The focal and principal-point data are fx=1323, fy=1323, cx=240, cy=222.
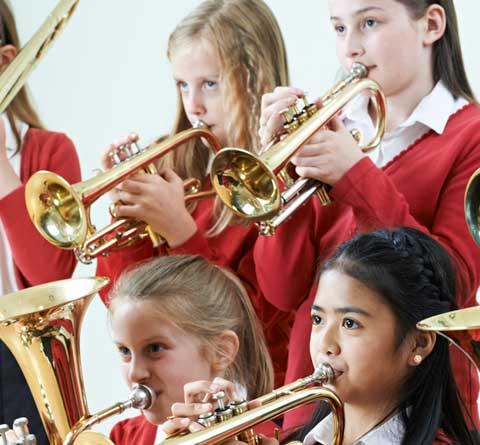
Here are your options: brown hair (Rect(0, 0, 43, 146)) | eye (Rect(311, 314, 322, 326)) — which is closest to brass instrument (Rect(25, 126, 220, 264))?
brown hair (Rect(0, 0, 43, 146))

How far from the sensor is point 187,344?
170cm

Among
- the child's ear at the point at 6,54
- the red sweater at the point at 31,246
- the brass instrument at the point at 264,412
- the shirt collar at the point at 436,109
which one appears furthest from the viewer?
the child's ear at the point at 6,54

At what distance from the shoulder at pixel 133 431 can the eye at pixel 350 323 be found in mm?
419

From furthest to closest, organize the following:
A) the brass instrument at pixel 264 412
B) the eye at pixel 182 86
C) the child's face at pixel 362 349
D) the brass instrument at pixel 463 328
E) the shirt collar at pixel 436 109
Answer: the eye at pixel 182 86 < the shirt collar at pixel 436 109 < the child's face at pixel 362 349 < the brass instrument at pixel 264 412 < the brass instrument at pixel 463 328

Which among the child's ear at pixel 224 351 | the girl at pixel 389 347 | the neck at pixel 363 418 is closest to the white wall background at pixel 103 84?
the child's ear at pixel 224 351

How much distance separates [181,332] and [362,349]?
12.7 inches

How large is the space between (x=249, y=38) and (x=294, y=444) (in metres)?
0.79

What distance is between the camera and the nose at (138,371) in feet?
5.39

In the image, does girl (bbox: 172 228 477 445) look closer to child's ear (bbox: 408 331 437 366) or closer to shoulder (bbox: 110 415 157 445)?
child's ear (bbox: 408 331 437 366)

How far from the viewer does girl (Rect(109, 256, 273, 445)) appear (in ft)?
5.45

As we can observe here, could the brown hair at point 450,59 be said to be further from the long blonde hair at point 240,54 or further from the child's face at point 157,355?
the child's face at point 157,355

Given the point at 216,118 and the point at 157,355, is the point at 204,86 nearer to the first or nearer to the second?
the point at 216,118

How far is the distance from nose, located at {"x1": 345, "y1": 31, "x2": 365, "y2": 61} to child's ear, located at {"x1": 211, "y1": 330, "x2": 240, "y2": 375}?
40cm

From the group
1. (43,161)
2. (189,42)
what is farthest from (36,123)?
(189,42)
